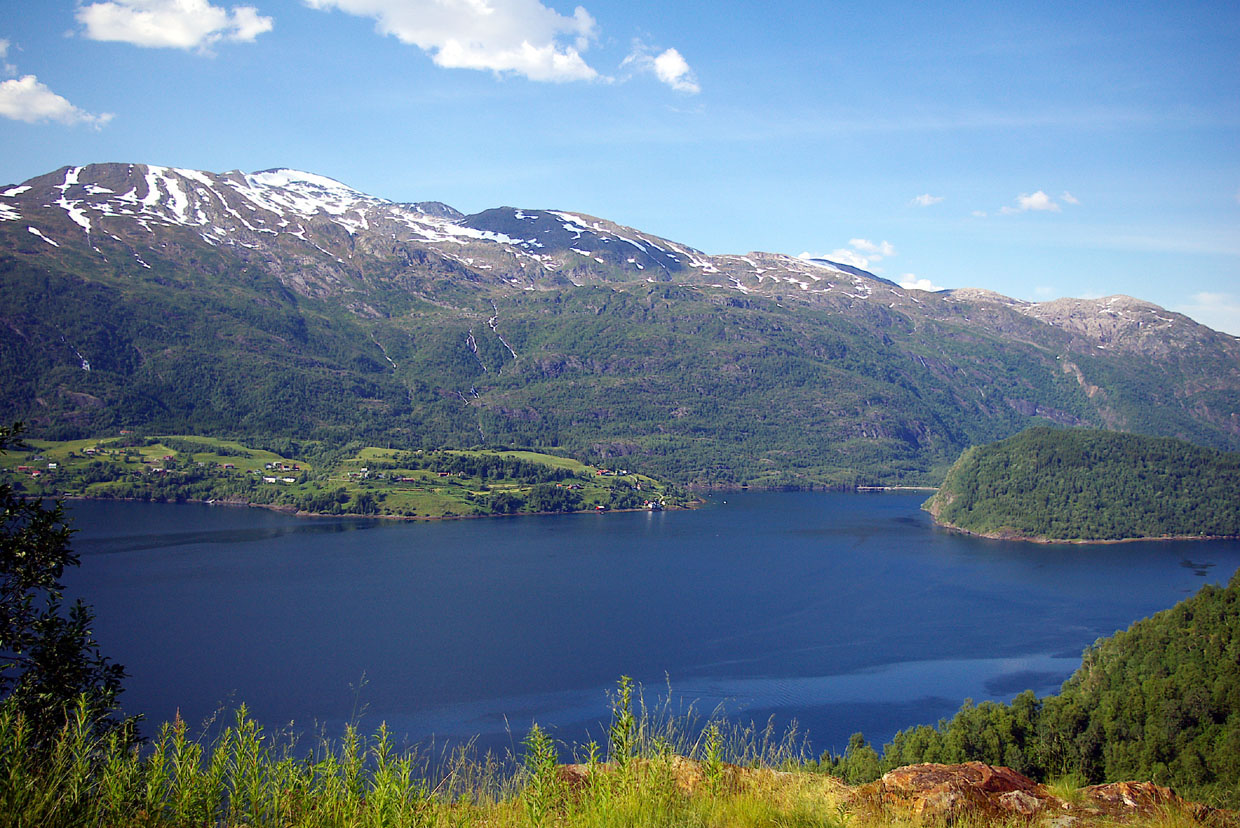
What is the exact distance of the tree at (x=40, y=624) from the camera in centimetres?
731

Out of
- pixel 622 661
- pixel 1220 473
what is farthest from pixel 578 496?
pixel 1220 473

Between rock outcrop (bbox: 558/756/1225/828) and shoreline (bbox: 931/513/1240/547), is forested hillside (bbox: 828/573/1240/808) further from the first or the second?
shoreline (bbox: 931/513/1240/547)

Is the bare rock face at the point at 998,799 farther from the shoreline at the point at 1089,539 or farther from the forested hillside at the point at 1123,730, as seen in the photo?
the shoreline at the point at 1089,539

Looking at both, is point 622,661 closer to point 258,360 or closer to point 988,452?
point 988,452

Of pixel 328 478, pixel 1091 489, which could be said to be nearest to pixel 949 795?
pixel 328 478

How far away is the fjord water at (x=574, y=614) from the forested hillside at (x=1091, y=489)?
5.92 m

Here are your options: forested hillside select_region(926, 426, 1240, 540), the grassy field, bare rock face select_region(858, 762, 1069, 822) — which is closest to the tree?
bare rock face select_region(858, 762, 1069, 822)

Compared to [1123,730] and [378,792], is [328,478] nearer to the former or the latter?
[1123,730]

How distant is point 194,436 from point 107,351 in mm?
37124

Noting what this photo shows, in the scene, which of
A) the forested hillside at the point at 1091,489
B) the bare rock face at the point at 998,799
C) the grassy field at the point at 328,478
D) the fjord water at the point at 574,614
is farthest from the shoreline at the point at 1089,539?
the bare rock face at the point at 998,799

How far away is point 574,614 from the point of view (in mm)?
58938

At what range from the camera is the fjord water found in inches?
1617

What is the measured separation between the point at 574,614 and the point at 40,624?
52.7 metres

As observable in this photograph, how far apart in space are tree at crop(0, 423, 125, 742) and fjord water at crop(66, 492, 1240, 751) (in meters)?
14.6
